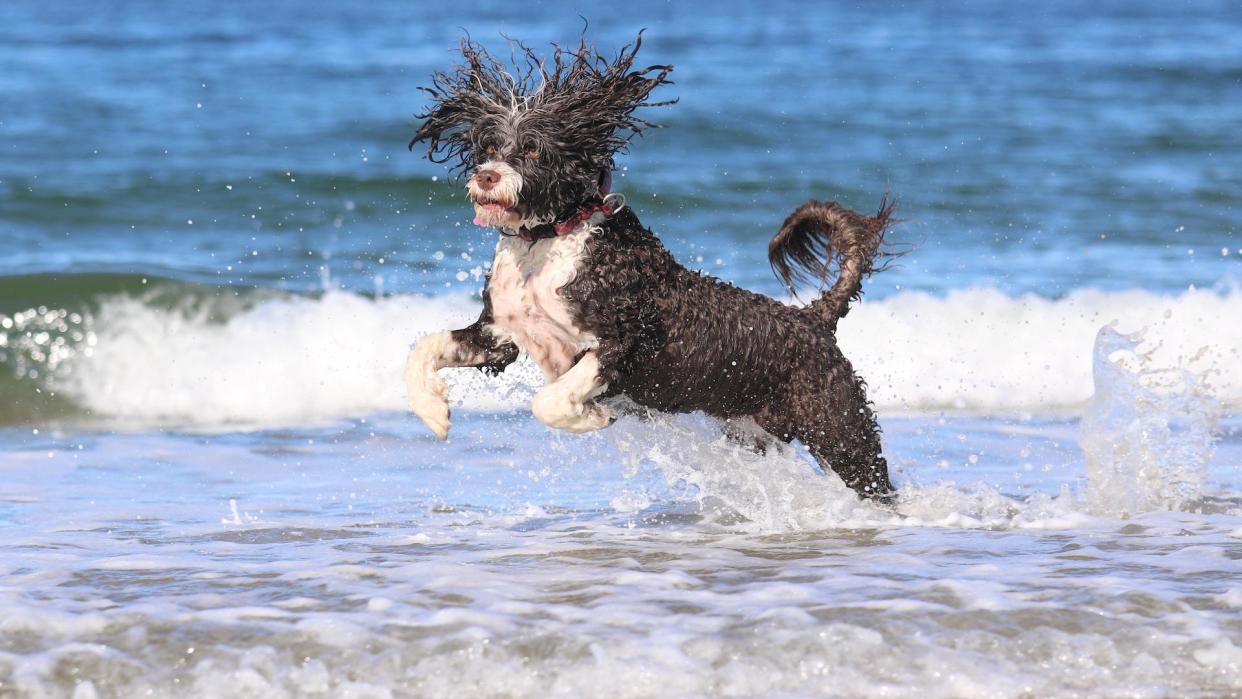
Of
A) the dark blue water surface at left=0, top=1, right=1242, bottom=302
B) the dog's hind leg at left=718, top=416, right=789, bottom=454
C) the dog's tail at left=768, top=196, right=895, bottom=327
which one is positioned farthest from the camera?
the dark blue water surface at left=0, top=1, right=1242, bottom=302

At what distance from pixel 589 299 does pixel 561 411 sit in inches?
16.1

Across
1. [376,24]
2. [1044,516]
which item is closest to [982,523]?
[1044,516]

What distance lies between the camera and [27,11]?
35.7m

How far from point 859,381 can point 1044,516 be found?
1009 millimetres

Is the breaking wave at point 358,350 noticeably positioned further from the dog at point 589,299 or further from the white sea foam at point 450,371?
the dog at point 589,299

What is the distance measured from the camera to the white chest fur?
5371 millimetres

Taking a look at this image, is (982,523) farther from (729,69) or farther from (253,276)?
(729,69)

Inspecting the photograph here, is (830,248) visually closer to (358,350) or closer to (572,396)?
(572,396)

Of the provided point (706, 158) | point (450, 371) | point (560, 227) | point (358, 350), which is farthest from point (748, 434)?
point (706, 158)

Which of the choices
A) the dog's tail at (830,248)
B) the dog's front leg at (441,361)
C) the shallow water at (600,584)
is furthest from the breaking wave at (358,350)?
the dog's front leg at (441,361)

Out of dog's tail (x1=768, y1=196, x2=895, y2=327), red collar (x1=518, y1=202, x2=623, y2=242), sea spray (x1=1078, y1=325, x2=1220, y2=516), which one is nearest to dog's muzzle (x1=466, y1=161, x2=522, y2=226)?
red collar (x1=518, y1=202, x2=623, y2=242)

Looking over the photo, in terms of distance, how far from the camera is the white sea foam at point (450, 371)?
980cm

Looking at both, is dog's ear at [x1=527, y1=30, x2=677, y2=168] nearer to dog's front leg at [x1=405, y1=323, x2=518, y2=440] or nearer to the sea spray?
dog's front leg at [x1=405, y1=323, x2=518, y2=440]

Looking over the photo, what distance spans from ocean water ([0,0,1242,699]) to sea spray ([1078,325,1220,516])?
0.06 feet
